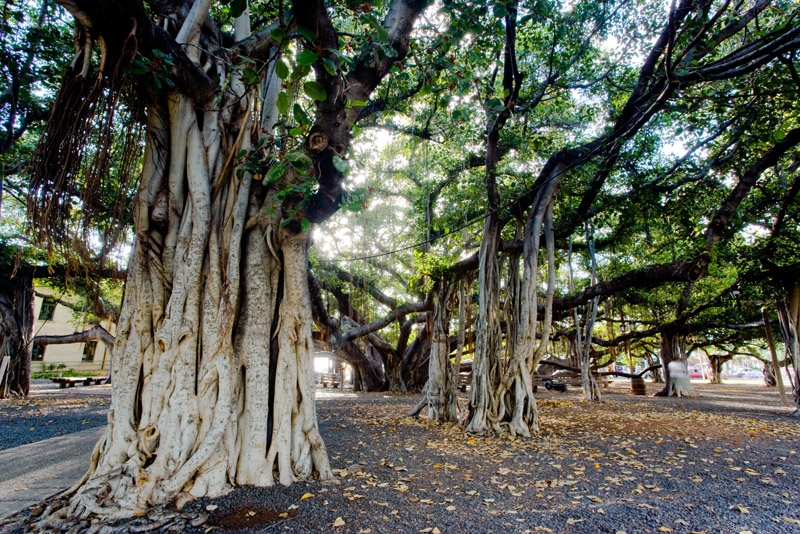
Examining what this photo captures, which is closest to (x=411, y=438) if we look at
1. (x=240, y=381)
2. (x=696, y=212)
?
(x=240, y=381)

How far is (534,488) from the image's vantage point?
9.76 ft

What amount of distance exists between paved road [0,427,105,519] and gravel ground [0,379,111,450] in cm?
64

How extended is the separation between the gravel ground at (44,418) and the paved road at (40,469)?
636mm

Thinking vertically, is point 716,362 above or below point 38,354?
below

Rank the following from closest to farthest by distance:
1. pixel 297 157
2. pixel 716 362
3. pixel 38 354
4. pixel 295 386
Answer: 1. pixel 297 157
2. pixel 295 386
3. pixel 38 354
4. pixel 716 362

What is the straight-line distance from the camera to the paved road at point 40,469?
8.83 ft

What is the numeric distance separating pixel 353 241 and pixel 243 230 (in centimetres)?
670

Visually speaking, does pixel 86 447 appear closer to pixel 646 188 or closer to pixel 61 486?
pixel 61 486

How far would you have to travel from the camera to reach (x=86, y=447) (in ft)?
13.9

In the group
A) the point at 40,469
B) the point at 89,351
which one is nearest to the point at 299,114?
the point at 40,469

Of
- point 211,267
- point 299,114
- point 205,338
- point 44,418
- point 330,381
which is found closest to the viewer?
point 299,114

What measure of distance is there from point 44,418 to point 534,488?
7470mm

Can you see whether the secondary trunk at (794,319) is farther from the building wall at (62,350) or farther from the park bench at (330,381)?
the building wall at (62,350)

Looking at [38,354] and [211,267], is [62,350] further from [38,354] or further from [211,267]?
[211,267]
